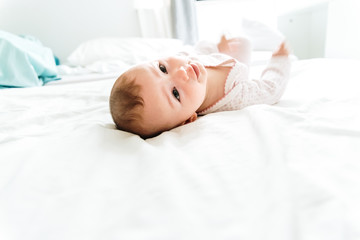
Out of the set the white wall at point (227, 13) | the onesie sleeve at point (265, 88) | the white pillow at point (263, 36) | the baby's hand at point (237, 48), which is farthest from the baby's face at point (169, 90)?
the white wall at point (227, 13)

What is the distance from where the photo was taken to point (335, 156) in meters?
0.47

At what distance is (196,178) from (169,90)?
36 cm

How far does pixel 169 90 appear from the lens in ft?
2.44

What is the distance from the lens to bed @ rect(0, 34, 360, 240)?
0.35 meters

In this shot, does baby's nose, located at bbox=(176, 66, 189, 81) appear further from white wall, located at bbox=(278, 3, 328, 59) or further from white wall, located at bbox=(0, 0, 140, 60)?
white wall, located at bbox=(0, 0, 140, 60)

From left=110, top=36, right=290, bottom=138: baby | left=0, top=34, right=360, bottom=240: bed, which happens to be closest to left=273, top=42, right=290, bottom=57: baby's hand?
left=110, top=36, right=290, bottom=138: baby

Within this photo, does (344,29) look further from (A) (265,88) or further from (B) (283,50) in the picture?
(A) (265,88)

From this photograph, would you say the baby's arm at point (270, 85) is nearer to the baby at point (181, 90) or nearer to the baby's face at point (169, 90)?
the baby at point (181, 90)

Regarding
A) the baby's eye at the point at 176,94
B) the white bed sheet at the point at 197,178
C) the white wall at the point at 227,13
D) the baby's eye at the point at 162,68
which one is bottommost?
the white bed sheet at the point at 197,178

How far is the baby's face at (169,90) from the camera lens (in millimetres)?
702

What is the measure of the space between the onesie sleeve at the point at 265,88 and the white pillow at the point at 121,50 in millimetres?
1253

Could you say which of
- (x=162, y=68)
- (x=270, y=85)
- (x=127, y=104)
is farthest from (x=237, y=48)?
(x=127, y=104)

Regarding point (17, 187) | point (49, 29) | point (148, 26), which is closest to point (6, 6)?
point (49, 29)

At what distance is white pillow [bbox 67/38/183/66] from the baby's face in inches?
51.9
